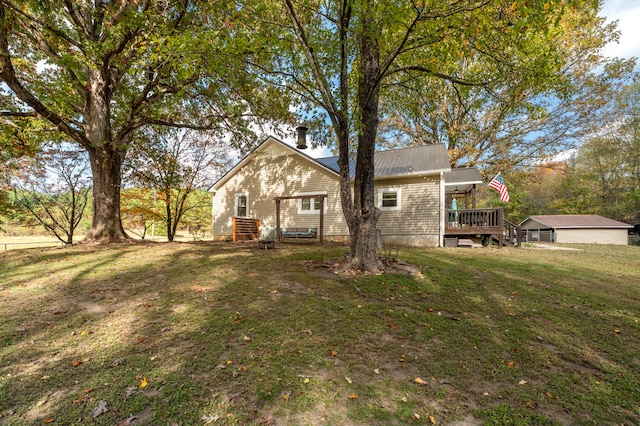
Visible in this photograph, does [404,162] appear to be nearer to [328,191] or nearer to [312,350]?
[328,191]

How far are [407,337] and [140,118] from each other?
11397 mm

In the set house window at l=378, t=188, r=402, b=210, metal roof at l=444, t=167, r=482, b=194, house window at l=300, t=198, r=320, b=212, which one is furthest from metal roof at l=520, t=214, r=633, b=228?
house window at l=300, t=198, r=320, b=212

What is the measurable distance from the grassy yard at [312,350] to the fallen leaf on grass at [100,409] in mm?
20

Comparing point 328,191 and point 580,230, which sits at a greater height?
point 328,191

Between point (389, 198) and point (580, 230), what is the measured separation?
76.6 feet

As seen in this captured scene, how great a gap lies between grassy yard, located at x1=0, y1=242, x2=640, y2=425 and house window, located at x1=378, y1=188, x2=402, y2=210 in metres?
7.33

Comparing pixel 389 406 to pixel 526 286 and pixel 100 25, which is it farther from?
pixel 100 25

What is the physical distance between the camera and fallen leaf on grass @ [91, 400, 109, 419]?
6.79 feet

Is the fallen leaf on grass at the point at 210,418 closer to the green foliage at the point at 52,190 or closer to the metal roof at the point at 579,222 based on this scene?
the green foliage at the point at 52,190

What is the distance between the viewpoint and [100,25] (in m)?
8.89

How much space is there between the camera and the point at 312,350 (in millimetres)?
3057

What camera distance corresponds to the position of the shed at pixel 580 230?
2359 cm

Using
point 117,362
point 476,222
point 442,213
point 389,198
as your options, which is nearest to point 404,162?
point 389,198

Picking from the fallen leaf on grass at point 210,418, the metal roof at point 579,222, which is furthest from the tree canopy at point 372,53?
the metal roof at point 579,222
